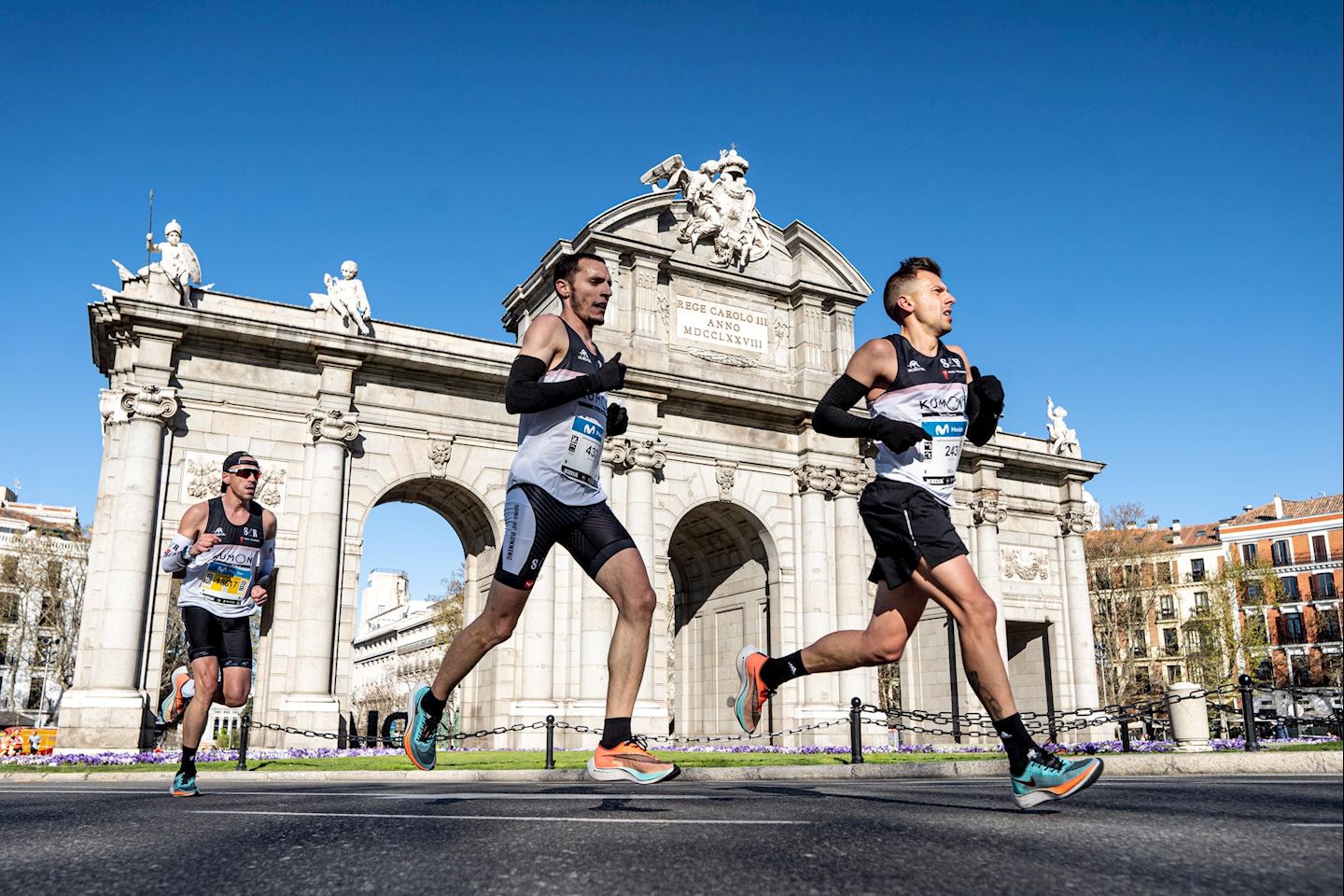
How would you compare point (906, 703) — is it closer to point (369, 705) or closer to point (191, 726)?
point (191, 726)

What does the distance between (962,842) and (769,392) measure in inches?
838

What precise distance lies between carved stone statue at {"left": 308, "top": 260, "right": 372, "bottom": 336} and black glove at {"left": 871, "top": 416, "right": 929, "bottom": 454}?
18184 mm

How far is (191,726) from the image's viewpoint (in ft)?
23.3

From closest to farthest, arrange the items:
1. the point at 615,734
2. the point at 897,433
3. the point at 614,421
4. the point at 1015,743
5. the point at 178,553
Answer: the point at 1015,743 → the point at 897,433 → the point at 615,734 → the point at 614,421 → the point at 178,553

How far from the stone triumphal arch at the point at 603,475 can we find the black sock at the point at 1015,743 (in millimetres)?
16973

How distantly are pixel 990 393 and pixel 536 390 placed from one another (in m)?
2.23

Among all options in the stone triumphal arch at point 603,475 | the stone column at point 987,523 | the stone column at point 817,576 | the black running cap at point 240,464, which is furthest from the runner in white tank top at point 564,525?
the stone column at point 987,523

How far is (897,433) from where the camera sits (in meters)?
4.66

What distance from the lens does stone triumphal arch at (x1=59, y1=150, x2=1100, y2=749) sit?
19.1m

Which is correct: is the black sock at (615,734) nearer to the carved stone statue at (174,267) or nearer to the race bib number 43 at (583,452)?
the race bib number 43 at (583,452)

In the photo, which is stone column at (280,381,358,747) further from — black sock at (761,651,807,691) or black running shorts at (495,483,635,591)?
black running shorts at (495,483,635,591)

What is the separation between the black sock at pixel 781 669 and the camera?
18.5ft

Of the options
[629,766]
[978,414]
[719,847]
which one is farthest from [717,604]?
[719,847]

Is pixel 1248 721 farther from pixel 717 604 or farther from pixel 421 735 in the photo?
pixel 717 604
